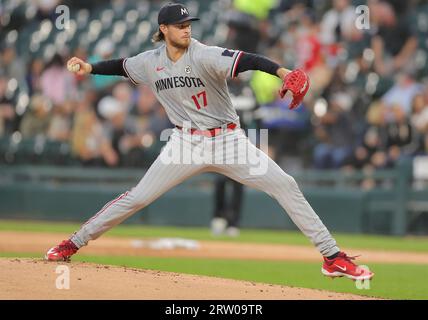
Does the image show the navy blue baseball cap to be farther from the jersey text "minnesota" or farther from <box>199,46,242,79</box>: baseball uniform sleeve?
the jersey text "minnesota"

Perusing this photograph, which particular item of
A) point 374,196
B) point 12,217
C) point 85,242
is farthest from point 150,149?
point 85,242

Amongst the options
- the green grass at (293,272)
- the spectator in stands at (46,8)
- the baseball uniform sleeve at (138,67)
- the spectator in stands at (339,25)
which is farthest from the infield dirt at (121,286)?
the spectator in stands at (46,8)

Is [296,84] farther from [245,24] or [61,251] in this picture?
[245,24]

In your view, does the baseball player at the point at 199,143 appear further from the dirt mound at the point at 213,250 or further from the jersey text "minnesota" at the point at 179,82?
the dirt mound at the point at 213,250

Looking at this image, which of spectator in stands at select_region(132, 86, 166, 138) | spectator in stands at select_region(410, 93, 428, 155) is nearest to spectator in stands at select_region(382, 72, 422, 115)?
spectator in stands at select_region(410, 93, 428, 155)

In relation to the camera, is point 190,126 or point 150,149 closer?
point 190,126

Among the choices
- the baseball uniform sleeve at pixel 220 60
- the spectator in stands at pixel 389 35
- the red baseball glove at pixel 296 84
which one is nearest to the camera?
the red baseball glove at pixel 296 84
